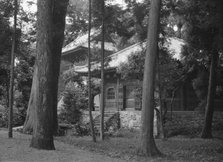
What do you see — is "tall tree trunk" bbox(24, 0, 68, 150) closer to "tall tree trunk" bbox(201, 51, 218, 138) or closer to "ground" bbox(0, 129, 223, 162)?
"ground" bbox(0, 129, 223, 162)

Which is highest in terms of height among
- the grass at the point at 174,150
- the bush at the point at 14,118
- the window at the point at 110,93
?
the window at the point at 110,93

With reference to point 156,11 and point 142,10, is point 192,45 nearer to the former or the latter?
point 142,10

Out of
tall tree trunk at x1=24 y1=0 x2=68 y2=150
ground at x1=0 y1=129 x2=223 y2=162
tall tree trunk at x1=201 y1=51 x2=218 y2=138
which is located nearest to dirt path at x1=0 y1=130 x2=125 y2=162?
ground at x1=0 y1=129 x2=223 y2=162

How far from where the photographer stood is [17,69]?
93.7 feet

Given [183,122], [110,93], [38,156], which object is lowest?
[38,156]

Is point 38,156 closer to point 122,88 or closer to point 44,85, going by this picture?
Answer: point 44,85

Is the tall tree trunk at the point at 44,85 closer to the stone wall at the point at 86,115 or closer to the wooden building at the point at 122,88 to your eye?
the wooden building at the point at 122,88

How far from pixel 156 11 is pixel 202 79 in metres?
9.62

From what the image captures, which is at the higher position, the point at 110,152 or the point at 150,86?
the point at 150,86

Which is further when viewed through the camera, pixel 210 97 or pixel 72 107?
pixel 72 107

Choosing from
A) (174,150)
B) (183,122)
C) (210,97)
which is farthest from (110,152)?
(183,122)

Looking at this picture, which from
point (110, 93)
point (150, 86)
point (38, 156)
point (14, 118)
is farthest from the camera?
point (110, 93)

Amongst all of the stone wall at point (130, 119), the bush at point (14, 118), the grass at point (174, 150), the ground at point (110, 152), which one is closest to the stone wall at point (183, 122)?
the stone wall at point (130, 119)

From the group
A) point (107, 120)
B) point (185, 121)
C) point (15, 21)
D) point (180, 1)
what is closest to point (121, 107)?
point (107, 120)
